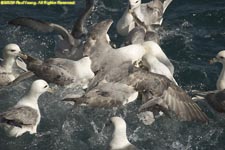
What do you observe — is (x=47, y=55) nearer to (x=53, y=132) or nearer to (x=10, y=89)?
(x=10, y=89)

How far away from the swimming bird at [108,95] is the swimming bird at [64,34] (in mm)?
1631

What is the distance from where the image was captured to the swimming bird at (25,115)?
11719mm

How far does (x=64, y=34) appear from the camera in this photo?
14.5 meters

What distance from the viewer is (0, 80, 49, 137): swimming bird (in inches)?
461

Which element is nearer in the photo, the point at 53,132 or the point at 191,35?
the point at 53,132

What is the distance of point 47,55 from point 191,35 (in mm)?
3150

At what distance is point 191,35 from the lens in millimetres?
15625

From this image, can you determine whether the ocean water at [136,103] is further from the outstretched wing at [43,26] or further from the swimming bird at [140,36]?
the outstretched wing at [43,26]

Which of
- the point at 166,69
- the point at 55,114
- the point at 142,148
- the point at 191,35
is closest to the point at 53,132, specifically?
the point at 55,114

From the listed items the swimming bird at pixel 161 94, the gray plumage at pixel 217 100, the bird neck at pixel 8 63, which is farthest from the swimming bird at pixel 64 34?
the gray plumage at pixel 217 100

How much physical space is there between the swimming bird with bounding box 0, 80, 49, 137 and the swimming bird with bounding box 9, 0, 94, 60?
6.56 ft

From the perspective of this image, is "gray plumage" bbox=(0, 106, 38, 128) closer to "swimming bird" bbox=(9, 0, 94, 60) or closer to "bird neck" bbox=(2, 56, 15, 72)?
"bird neck" bbox=(2, 56, 15, 72)

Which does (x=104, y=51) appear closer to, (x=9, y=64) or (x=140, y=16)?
(x=9, y=64)

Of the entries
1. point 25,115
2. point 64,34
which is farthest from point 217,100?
point 64,34
